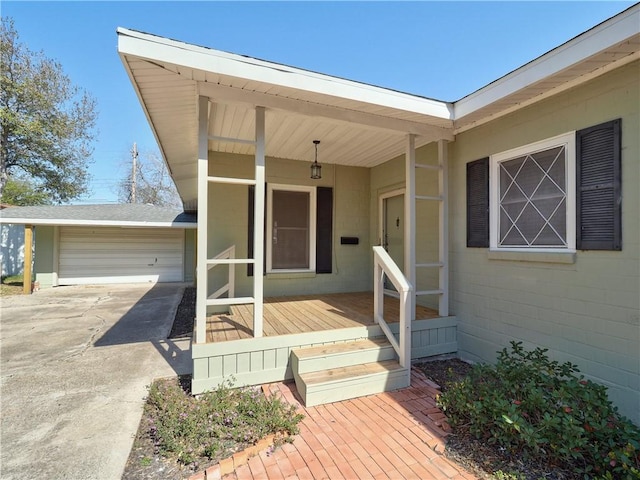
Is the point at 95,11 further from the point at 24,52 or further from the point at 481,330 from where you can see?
the point at 24,52

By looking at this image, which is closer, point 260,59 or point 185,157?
point 260,59

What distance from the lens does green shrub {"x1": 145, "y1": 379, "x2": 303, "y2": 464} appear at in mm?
2020

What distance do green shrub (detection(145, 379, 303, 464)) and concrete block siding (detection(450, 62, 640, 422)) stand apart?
2.57m

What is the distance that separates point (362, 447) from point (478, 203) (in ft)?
9.98

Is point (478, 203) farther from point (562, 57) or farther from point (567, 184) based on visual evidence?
point (562, 57)

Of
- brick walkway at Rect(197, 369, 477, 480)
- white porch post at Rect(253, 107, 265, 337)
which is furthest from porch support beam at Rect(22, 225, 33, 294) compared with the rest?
brick walkway at Rect(197, 369, 477, 480)

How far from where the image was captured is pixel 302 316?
3832mm

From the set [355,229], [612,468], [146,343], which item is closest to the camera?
[612,468]

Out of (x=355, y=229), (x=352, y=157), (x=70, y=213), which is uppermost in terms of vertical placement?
(x=352, y=157)

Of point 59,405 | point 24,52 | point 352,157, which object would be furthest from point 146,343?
point 24,52

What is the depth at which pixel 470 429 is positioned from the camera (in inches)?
83.0

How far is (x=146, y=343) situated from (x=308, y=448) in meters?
3.48

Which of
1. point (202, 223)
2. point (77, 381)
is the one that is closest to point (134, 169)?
point (77, 381)

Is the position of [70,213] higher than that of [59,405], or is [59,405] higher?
[70,213]
